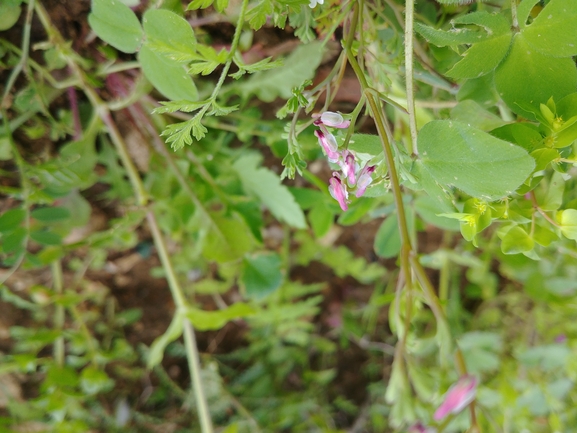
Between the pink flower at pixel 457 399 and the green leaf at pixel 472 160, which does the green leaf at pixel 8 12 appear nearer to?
the green leaf at pixel 472 160

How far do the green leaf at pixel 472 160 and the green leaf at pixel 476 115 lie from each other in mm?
112

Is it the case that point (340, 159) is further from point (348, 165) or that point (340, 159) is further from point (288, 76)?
point (288, 76)

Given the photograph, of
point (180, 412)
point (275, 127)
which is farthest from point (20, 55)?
point (180, 412)

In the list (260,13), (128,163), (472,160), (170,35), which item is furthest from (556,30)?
(128,163)

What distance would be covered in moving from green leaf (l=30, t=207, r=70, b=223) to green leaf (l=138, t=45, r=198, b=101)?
0.40m

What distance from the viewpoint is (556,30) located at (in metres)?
0.40

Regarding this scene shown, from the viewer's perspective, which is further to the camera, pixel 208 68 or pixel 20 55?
pixel 20 55

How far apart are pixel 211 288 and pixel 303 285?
0.32m

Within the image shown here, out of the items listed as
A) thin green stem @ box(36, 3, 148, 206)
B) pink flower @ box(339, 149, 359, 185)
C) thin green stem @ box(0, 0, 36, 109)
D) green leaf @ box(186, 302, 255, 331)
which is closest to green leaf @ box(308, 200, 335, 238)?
green leaf @ box(186, 302, 255, 331)

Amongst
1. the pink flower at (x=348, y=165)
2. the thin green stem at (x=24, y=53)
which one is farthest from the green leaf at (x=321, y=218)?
the thin green stem at (x=24, y=53)

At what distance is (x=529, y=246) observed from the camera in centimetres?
47

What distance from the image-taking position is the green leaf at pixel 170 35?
41 centimetres

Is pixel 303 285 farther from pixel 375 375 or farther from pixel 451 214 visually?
pixel 451 214

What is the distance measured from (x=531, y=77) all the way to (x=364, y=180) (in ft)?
0.69
